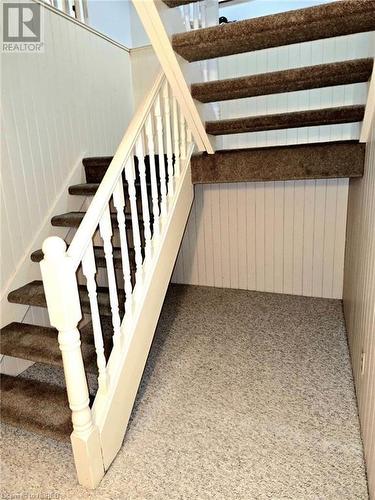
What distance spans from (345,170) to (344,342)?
1145mm

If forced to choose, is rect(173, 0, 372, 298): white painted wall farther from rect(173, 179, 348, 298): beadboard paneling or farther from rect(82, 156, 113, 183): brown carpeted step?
rect(82, 156, 113, 183): brown carpeted step

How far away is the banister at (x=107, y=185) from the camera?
4.17ft

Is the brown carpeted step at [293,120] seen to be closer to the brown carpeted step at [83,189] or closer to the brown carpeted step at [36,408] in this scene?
the brown carpeted step at [83,189]

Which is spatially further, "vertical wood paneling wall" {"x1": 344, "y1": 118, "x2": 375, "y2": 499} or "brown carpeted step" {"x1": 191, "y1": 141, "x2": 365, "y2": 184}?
"brown carpeted step" {"x1": 191, "y1": 141, "x2": 365, "y2": 184}

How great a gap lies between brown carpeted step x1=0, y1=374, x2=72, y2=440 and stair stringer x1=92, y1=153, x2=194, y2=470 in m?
0.18

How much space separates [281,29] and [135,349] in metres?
1.52

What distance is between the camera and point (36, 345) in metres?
1.81

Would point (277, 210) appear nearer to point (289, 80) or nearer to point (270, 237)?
point (270, 237)

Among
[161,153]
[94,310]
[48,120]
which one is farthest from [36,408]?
[48,120]

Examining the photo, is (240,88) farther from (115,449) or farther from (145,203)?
(115,449)

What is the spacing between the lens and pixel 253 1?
3.04 m

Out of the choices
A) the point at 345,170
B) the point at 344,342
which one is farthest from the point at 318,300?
the point at 345,170

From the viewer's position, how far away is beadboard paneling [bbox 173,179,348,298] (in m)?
2.93

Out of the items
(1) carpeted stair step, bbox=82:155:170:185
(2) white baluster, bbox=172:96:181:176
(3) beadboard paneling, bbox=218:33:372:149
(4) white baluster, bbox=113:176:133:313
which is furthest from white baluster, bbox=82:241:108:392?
(3) beadboard paneling, bbox=218:33:372:149
